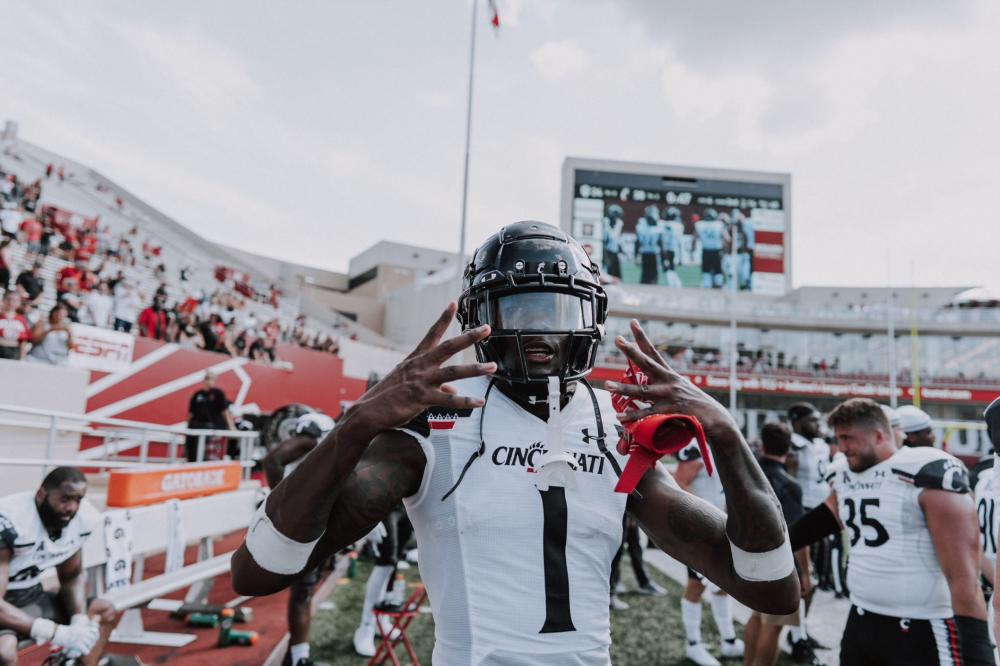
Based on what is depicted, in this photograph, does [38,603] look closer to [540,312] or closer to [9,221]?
[540,312]

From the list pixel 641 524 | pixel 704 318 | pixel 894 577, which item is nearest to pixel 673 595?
pixel 894 577

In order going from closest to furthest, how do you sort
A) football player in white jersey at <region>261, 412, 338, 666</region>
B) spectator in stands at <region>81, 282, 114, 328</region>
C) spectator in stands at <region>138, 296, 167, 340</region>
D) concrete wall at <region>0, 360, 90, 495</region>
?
1. football player in white jersey at <region>261, 412, 338, 666</region>
2. concrete wall at <region>0, 360, 90, 495</region>
3. spectator in stands at <region>81, 282, 114, 328</region>
4. spectator in stands at <region>138, 296, 167, 340</region>

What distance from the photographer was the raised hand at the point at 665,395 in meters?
1.45

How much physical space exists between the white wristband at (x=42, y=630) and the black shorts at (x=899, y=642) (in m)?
4.71

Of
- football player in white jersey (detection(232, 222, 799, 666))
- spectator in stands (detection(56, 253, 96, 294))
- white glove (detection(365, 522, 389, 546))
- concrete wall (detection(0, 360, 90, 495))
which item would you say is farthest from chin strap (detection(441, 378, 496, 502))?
spectator in stands (detection(56, 253, 96, 294))

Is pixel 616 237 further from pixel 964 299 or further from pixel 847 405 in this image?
pixel 847 405

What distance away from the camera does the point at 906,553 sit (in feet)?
10.4

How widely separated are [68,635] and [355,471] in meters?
3.72

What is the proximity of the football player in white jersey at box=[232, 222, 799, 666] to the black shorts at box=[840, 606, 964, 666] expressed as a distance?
211 centimetres

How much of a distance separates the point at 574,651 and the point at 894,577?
2.46 meters

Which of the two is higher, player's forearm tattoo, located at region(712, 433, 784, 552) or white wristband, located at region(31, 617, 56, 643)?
player's forearm tattoo, located at region(712, 433, 784, 552)

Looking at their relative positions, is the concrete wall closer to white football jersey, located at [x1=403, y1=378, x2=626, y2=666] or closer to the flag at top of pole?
white football jersey, located at [x1=403, y1=378, x2=626, y2=666]

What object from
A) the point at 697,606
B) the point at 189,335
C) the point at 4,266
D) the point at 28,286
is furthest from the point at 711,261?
the point at 4,266

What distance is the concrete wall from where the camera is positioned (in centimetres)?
786
